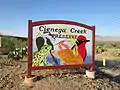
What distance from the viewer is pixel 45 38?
9680 millimetres

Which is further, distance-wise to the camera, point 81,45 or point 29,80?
point 81,45

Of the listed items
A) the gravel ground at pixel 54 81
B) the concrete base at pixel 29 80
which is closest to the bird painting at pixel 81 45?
the gravel ground at pixel 54 81

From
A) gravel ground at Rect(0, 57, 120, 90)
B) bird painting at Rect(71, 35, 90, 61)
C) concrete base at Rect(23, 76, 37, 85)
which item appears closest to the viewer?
gravel ground at Rect(0, 57, 120, 90)

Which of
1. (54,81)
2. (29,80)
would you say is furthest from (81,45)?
(29,80)

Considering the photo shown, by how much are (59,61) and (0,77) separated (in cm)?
252

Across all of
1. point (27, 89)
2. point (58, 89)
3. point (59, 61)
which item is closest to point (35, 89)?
point (27, 89)

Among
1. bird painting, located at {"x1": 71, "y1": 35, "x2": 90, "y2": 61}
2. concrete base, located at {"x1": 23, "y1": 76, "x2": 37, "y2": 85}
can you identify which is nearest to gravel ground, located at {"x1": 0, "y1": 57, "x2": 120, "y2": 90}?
concrete base, located at {"x1": 23, "y1": 76, "x2": 37, "y2": 85}

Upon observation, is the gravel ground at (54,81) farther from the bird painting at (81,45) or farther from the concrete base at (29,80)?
the bird painting at (81,45)

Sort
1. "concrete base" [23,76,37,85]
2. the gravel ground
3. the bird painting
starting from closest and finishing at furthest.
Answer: the gravel ground
"concrete base" [23,76,37,85]
the bird painting

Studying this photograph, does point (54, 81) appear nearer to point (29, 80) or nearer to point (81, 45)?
point (29, 80)

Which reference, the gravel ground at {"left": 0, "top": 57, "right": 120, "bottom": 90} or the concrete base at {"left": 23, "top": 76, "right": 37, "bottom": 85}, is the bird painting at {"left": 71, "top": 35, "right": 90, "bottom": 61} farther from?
the concrete base at {"left": 23, "top": 76, "right": 37, "bottom": 85}

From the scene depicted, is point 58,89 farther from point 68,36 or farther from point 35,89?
point 68,36

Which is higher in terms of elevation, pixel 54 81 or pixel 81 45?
pixel 81 45

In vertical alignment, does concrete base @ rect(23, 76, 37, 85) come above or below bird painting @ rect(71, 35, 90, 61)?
below
